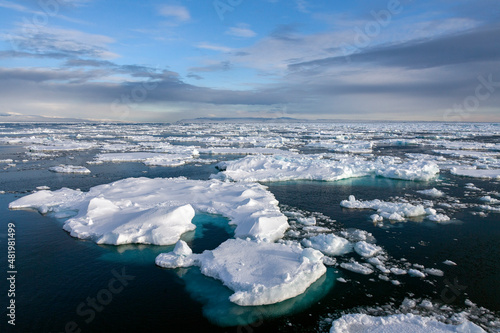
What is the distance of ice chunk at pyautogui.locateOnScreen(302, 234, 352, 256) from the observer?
13.0 metres

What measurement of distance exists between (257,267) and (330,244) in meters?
3.90

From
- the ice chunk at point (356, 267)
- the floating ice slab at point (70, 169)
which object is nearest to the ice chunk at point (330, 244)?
the ice chunk at point (356, 267)

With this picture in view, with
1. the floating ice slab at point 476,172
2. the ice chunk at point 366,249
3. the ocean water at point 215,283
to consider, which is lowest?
the ocean water at point 215,283

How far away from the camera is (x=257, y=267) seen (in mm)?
10859

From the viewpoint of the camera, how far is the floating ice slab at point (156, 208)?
558 inches

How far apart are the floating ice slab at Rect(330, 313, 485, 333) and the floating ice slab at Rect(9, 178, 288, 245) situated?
18.3ft

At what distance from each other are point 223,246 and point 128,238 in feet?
14.8

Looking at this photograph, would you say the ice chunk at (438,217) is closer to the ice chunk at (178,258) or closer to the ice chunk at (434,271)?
the ice chunk at (434,271)

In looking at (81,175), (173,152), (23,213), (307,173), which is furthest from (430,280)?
(173,152)

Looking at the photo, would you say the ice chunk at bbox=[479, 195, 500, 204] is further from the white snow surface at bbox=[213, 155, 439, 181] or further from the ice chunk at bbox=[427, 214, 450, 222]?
the white snow surface at bbox=[213, 155, 439, 181]

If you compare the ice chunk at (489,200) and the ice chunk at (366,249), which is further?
the ice chunk at (489,200)

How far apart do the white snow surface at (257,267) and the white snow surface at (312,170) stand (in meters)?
13.9

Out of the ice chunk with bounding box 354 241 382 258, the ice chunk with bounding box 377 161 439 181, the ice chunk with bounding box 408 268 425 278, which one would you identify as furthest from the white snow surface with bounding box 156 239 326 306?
the ice chunk with bounding box 377 161 439 181

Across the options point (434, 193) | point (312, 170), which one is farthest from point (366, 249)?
point (312, 170)
